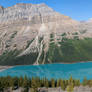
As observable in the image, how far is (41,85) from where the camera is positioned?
7169cm

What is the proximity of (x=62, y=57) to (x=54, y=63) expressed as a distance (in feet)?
65.8

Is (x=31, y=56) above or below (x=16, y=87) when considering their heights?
above

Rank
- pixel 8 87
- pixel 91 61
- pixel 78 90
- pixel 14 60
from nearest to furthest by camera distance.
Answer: pixel 78 90, pixel 8 87, pixel 91 61, pixel 14 60

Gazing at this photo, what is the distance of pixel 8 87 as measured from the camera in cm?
7131

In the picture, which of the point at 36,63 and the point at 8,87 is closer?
the point at 8,87

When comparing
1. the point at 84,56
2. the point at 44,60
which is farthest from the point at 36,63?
the point at 84,56

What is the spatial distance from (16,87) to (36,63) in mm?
113043

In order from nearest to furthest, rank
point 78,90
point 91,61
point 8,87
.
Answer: point 78,90, point 8,87, point 91,61

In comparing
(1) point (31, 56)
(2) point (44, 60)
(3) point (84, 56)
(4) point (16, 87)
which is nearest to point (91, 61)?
(3) point (84, 56)

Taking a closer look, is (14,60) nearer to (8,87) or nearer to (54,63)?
(54,63)

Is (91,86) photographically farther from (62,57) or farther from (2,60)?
(2,60)

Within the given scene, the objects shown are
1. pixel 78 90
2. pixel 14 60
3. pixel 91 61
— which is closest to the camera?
pixel 78 90

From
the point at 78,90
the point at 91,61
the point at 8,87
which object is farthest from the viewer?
the point at 91,61

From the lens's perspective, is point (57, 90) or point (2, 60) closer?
point (57, 90)
